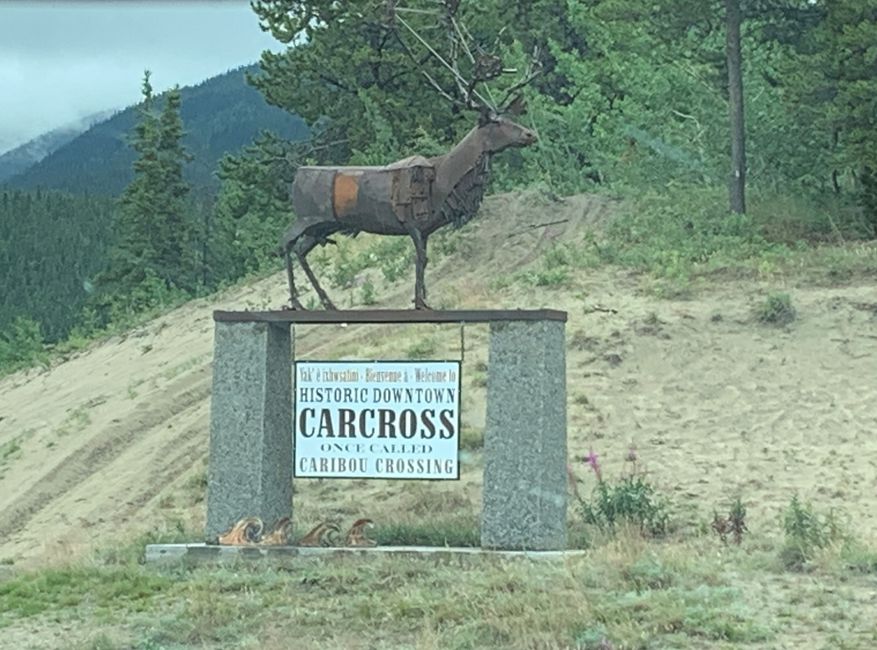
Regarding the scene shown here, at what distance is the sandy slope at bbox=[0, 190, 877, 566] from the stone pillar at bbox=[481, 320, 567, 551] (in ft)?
7.59

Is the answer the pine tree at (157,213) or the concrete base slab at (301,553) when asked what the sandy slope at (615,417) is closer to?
the concrete base slab at (301,553)

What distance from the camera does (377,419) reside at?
43.9ft

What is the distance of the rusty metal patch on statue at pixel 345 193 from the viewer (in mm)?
13766

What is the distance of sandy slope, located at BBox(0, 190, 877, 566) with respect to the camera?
53.4ft

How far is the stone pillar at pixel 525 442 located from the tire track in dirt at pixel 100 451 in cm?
833

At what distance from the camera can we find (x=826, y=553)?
11477 millimetres

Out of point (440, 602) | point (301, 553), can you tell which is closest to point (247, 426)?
point (301, 553)

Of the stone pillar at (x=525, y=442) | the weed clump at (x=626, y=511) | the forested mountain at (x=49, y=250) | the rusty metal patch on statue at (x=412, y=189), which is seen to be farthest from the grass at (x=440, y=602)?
the forested mountain at (x=49, y=250)

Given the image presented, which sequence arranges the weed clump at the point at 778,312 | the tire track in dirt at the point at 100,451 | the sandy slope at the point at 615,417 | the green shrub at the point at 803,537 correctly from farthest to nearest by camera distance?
the tire track in dirt at the point at 100,451, the weed clump at the point at 778,312, the sandy slope at the point at 615,417, the green shrub at the point at 803,537

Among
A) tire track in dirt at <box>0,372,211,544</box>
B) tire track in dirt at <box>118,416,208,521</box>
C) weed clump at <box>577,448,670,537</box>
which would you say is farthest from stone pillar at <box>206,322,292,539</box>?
tire track in dirt at <box>0,372,211,544</box>

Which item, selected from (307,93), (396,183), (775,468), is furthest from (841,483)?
(307,93)

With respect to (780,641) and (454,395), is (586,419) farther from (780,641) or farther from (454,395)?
(780,641)

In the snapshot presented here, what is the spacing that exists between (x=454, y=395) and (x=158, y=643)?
3766mm

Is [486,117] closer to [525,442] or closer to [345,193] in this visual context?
[345,193]
